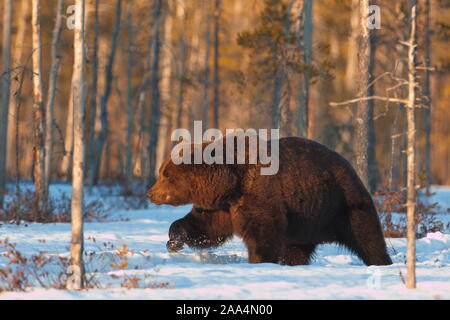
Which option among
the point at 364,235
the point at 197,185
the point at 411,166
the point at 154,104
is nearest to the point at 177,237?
the point at 197,185

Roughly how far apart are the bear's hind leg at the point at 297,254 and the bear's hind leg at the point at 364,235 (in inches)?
20.0

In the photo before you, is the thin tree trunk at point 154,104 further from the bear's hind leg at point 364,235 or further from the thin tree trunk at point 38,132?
the bear's hind leg at point 364,235

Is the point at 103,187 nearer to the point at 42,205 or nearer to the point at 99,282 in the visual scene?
the point at 42,205

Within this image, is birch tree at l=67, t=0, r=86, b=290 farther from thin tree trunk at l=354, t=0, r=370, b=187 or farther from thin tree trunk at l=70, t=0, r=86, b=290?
thin tree trunk at l=354, t=0, r=370, b=187

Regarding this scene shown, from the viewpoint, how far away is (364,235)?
27.7 ft

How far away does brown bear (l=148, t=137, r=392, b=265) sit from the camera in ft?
26.2

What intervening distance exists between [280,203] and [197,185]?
97 cm

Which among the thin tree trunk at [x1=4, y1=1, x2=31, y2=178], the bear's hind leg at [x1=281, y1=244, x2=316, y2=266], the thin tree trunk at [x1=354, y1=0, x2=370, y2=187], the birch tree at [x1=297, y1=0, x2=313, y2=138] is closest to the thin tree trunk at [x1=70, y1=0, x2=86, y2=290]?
the bear's hind leg at [x1=281, y1=244, x2=316, y2=266]

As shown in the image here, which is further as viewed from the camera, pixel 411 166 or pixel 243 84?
pixel 243 84

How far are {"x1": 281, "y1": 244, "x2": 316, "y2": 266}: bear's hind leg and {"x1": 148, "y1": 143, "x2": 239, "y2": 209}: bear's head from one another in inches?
46.3

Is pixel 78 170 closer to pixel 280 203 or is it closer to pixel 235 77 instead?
pixel 280 203

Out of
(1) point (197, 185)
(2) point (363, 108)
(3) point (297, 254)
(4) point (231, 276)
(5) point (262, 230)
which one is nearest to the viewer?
(4) point (231, 276)

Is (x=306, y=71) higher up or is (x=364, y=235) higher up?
(x=306, y=71)

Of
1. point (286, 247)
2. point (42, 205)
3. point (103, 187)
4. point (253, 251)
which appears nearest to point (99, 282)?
point (253, 251)
